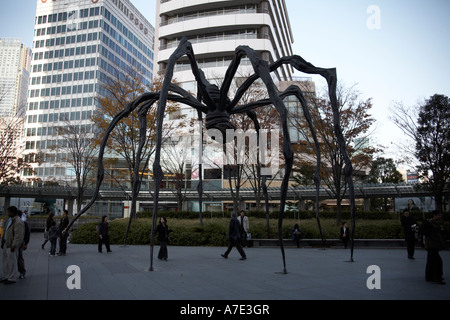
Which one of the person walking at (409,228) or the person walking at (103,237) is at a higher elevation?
the person walking at (409,228)

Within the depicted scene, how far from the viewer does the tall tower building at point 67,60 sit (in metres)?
63.0

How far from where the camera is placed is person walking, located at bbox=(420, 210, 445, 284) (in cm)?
642

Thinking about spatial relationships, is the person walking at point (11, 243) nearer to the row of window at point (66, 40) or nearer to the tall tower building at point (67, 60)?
the tall tower building at point (67, 60)

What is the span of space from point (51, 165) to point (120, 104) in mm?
53073

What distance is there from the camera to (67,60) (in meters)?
65.4

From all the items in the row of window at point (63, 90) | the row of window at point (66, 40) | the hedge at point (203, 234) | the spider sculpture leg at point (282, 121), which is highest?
the row of window at point (66, 40)

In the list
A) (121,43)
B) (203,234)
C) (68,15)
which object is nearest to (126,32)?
(121,43)

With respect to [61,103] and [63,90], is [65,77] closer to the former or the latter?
[63,90]

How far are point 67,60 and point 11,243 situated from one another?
2695 inches

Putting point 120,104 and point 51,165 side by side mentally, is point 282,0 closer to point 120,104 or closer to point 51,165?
point 120,104

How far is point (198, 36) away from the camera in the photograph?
41.7 metres

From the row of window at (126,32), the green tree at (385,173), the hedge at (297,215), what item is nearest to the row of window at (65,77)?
the row of window at (126,32)

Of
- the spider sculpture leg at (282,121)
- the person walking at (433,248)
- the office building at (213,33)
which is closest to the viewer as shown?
the spider sculpture leg at (282,121)

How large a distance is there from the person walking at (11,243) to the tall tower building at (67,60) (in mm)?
58991
